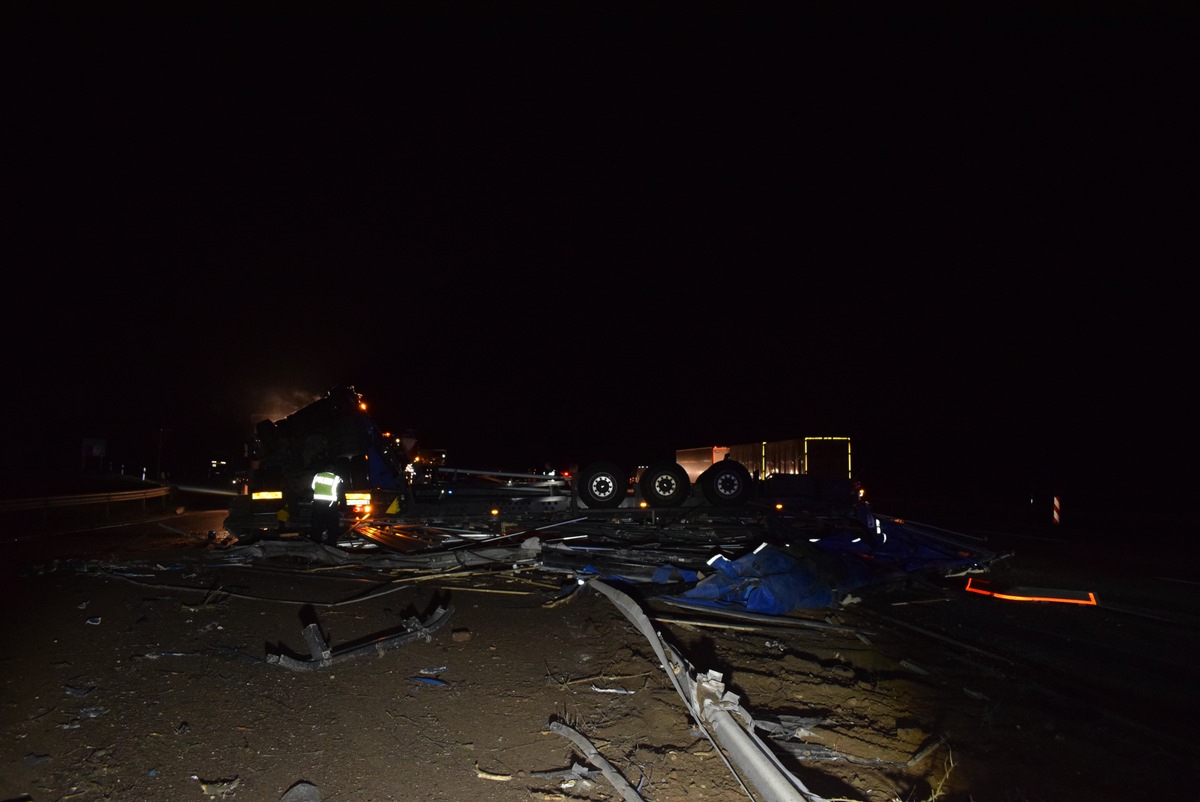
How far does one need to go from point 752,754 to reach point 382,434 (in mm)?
10254

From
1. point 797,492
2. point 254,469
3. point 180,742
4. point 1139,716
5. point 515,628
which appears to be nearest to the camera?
point 180,742

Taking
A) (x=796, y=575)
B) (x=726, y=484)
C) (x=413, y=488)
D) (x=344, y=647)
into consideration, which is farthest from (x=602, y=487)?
(x=344, y=647)

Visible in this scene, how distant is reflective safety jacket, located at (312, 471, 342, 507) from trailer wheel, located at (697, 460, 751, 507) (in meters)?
5.59

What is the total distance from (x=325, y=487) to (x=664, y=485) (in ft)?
16.9

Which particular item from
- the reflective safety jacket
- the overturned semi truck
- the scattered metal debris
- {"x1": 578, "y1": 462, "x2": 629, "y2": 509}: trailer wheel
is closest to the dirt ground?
the scattered metal debris

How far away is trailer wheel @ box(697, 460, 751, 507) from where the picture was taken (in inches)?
426

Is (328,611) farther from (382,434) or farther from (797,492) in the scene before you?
(797,492)

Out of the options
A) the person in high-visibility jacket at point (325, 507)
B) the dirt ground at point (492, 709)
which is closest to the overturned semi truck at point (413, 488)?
the person in high-visibility jacket at point (325, 507)

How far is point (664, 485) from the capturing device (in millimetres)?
10859

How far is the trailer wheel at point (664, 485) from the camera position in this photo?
10766mm

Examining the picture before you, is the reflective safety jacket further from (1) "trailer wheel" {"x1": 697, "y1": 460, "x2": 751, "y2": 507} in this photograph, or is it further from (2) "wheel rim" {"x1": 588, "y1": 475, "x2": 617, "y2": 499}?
(1) "trailer wheel" {"x1": 697, "y1": 460, "x2": 751, "y2": 507}

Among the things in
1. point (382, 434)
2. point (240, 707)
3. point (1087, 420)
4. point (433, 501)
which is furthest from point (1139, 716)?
point (1087, 420)

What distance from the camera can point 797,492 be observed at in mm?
11039

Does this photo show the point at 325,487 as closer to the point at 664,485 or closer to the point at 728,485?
the point at 664,485
